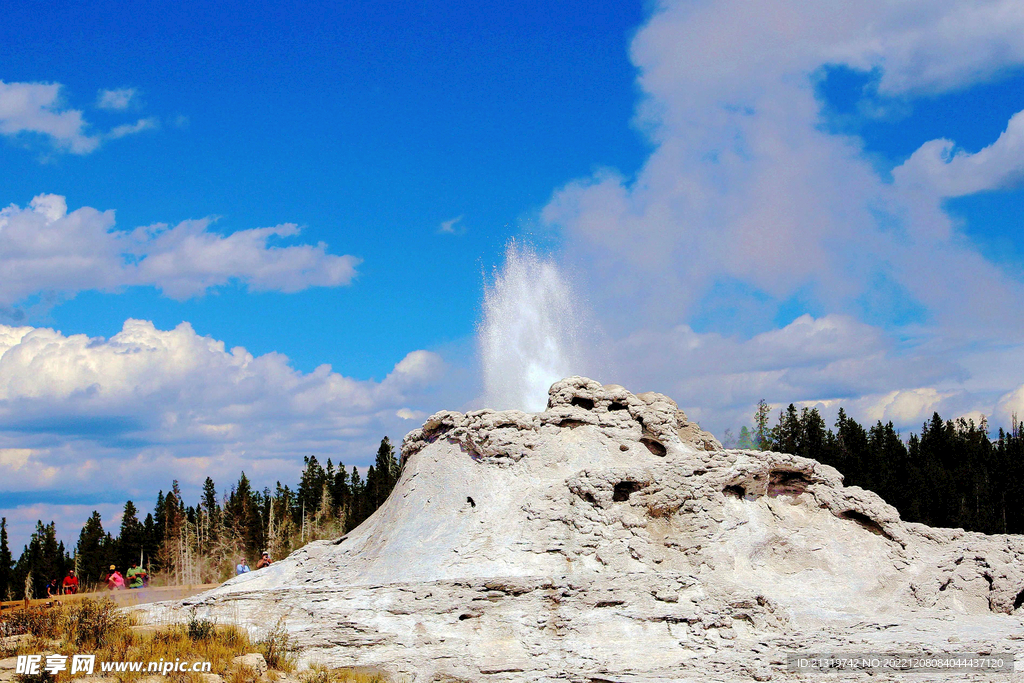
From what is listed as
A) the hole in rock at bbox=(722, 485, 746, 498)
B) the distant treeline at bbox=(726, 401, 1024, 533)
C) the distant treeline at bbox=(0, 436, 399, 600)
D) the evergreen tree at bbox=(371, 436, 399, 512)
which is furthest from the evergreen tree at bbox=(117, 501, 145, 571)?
the hole in rock at bbox=(722, 485, 746, 498)

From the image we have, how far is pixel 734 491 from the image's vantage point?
16844 mm

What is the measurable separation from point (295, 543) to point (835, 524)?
4363 cm

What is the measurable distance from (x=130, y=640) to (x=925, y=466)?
5933 centimetres

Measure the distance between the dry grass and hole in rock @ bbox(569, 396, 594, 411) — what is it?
8087mm

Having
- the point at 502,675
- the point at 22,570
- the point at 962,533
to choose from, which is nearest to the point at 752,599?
the point at 502,675

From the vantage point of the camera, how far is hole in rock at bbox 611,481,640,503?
16.8m

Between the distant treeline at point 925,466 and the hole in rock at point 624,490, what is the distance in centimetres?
3990

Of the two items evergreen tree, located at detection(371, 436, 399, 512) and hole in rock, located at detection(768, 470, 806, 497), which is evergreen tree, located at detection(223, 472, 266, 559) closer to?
evergreen tree, located at detection(371, 436, 399, 512)

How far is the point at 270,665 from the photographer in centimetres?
1402

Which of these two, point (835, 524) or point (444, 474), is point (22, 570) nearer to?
point (444, 474)

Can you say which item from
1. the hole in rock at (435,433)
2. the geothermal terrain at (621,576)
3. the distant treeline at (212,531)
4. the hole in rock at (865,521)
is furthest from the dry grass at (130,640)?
the distant treeline at (212,531)

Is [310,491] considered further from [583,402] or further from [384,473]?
[583,402]

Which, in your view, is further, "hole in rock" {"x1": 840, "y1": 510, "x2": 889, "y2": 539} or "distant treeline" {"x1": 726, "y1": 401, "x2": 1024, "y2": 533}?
"distant treeline" {"x1": 726, "y1": 401, "x2": 1024, "y2": 533}

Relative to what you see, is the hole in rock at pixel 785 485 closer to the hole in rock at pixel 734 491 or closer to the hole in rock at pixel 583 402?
the hole in rock at pixel 734 491
